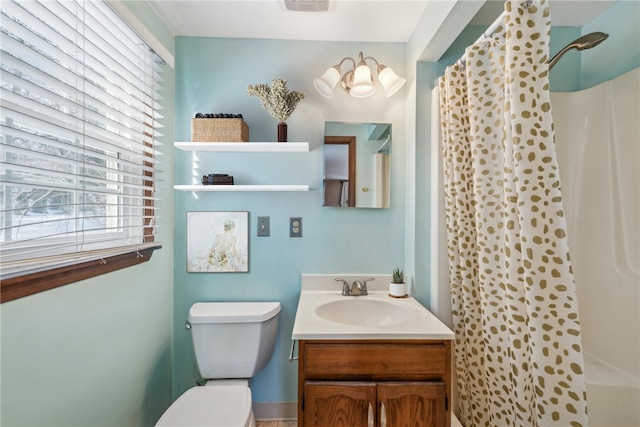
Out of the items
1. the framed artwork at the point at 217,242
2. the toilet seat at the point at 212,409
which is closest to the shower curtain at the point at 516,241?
the toilet seat at the point at 212,409

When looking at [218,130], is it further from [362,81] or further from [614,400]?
[614,400]

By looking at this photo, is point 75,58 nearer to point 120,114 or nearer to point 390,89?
point 120,114

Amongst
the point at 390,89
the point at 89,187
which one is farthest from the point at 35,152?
the point at 390,89

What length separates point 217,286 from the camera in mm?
1688

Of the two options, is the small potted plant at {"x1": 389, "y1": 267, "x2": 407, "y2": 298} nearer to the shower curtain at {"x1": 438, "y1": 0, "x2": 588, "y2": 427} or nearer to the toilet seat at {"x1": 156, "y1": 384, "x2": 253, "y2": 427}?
the shower curtain at {"x1": 438, "y1": 0, "x2": 588, "y2": 427}

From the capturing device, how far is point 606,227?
4.74 feet

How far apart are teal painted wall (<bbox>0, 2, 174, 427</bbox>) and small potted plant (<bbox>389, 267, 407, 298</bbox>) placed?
4.19ft

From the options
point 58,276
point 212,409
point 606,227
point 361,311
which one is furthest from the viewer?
point 361,311

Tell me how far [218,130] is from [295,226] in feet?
2.24

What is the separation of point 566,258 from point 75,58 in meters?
1.73

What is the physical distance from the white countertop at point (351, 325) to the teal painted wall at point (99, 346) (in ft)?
2.48

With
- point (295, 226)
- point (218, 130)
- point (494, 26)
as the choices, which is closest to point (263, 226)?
point (295, 226)

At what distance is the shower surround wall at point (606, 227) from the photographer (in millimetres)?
1337

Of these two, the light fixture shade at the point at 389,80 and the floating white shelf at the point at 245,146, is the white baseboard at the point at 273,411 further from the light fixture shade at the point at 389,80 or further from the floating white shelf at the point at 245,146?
the light fixture shade at the point at 389,80
